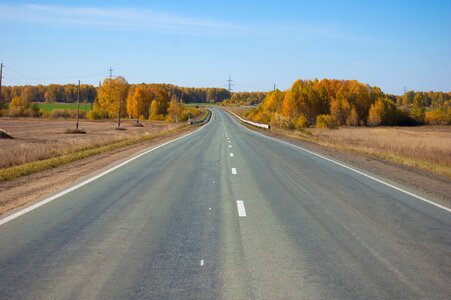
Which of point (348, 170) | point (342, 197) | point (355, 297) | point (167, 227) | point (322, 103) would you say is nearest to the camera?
point (355, 297)

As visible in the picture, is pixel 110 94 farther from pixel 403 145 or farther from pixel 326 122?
pixel 403 145

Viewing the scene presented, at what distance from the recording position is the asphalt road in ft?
17.1

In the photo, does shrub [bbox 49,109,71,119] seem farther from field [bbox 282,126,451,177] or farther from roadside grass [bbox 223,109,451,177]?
field [bbox 282,126,451,177]

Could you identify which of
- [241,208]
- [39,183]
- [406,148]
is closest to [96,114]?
[406,148]

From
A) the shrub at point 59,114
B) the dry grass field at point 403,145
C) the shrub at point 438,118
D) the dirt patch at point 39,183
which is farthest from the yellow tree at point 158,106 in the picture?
the dirt patch at point 39,183

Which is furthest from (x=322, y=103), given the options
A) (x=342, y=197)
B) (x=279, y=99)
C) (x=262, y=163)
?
(x=342, y=197)

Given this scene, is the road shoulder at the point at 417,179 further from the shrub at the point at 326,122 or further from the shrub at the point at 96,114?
the shrub at the point at 96,114

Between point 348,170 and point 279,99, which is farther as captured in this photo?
point 279,99

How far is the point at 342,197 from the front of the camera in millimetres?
11672

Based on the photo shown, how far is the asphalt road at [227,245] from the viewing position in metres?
5.21

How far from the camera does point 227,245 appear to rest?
22.9ft

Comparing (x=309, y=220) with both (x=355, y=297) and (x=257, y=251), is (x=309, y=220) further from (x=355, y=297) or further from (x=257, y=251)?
(x=355, y=297)

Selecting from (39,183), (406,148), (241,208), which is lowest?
(39,183)

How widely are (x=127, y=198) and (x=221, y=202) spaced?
2.13 metres
